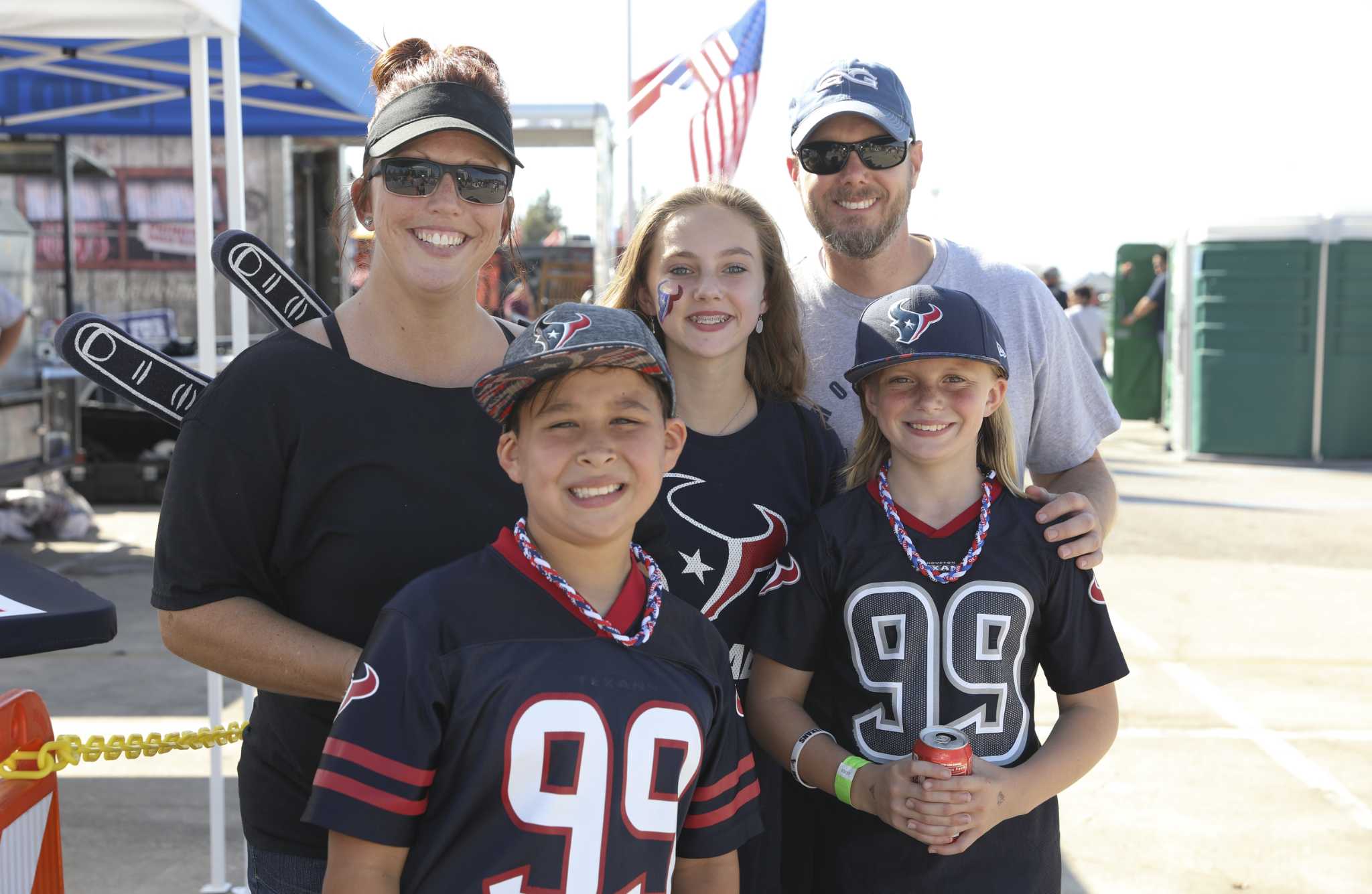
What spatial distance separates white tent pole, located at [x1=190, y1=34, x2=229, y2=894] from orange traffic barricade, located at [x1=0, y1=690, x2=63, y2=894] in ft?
4.86

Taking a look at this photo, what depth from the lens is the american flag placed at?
11.7m

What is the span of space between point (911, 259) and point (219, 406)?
1706 mm

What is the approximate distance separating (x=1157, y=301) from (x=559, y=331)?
53.5 feet

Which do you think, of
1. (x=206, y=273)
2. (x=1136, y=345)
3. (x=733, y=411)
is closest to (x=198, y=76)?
(x=206, y=273)

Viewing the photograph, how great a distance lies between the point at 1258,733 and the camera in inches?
204

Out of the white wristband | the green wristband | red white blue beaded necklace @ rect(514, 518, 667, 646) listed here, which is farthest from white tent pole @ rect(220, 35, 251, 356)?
the green wristband

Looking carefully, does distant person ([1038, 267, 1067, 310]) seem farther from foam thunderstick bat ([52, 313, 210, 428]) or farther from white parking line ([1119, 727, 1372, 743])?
foam thunderstick bat ([52, 313, 210, 428])

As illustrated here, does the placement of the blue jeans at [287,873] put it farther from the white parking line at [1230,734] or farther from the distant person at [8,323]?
the distant person at [8,323]

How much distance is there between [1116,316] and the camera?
1714 cm

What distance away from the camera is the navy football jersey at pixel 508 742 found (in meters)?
1.61

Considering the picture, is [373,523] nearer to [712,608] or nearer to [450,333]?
[450,333]

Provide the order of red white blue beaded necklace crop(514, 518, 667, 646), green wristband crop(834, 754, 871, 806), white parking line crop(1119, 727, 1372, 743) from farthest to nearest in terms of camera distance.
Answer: white parking line crop(1119, 727, 1372, 743), green wristband crop(834, 754, 871, 806), red white blue beaded necklace crop(514, 518, 667, 646)

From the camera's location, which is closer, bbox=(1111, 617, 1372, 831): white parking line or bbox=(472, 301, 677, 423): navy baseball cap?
bbox=(472, 301, 677, 423): navy baseball cap

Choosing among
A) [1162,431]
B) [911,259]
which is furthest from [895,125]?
[1162,431]
